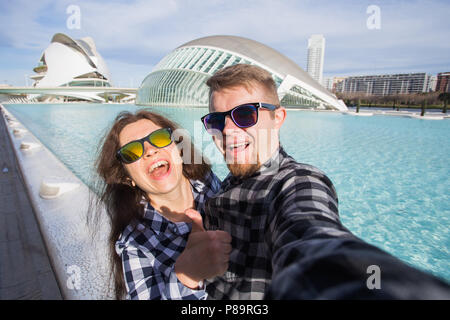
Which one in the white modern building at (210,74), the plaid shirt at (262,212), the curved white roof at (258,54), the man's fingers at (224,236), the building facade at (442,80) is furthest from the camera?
the building facade at (442,80)

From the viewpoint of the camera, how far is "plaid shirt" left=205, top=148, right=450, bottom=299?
13.9 inches

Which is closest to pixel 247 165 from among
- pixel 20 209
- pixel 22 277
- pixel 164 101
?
pixel 22 277

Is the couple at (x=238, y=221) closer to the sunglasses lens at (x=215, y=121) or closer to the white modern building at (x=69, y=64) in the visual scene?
the sunglasses lens at (x=215, y=121)

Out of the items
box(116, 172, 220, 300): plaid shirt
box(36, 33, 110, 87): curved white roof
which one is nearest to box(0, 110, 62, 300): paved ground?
box(116, 172, 220, 300): plaid shirt

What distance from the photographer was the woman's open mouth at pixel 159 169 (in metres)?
1.32

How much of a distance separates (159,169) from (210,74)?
751 inches

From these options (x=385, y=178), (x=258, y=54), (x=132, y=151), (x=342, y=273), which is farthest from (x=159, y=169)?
(x=258, y=54)

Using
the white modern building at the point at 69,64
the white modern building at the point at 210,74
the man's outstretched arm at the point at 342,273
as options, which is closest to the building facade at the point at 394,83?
the white modern building at the point at 210,74

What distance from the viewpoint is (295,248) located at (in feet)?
1.62

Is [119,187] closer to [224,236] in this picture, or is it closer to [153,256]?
[153,256]

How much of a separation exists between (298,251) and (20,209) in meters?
3.40

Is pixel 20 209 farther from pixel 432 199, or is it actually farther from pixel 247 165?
pixel 432 199

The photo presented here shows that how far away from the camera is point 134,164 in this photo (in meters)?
1.35
